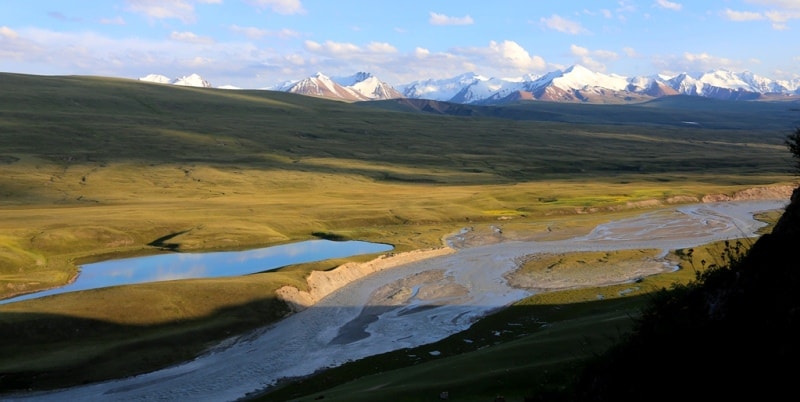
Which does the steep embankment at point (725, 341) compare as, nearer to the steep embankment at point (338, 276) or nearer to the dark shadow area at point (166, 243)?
the steep embankment at point (338, 276)

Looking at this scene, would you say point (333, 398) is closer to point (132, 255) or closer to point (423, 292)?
point (423, 292)

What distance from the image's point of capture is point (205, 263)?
79.3 m

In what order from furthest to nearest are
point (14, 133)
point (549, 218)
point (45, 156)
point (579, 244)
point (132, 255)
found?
1. point (14, 133)
2. point (45, 156)
3. point (549, 218)
4. point (579, 244)
5. point (132, 255)

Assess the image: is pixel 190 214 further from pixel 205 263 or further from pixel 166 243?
pixel 205 263

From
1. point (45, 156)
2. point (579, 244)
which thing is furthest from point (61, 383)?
point (45, 156)

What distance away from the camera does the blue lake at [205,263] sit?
232 feet

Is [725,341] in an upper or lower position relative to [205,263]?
upper

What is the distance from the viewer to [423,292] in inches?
2623

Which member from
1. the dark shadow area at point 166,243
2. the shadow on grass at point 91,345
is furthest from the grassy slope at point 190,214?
the dark shadow area at point 166,243

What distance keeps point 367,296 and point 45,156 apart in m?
144

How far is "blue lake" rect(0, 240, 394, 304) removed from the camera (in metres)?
70.8

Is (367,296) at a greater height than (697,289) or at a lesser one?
lesser

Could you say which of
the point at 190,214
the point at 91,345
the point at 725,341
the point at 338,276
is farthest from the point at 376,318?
the point at 190,214

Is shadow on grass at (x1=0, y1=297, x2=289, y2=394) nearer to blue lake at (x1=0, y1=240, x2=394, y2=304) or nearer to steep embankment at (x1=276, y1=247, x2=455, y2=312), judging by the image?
steep embankment at (x1=276, y1=247, x2=455, y2=312)
